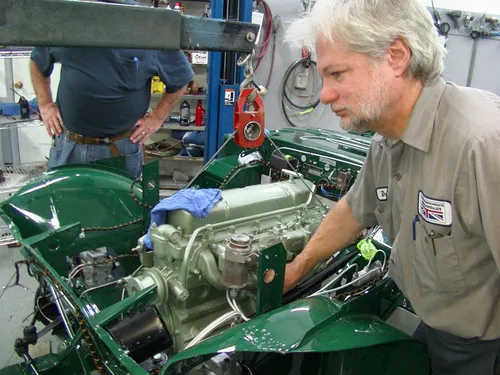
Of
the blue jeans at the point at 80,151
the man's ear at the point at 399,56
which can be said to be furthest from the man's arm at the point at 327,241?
the blue jeans at the point at 80,151

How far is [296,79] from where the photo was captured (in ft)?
21.5

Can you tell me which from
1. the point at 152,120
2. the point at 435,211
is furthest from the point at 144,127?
the point at 435,211

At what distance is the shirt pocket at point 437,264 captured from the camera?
1.40 meters

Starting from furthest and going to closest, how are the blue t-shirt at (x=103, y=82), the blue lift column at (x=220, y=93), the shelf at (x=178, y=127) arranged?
the shelf at (x=178, y=127), the blue lift column at (x=220, y=93), the blue t-shirt at (x=103, y=82)

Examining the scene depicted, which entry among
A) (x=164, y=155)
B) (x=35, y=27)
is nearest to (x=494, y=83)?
(x=164, y=155)

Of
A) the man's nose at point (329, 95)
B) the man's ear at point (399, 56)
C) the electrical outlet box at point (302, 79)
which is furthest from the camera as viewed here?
the electrical outlet box at point (302, 79)

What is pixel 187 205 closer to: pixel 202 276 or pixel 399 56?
pixel 202 276

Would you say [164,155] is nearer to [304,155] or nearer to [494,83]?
[304,155]

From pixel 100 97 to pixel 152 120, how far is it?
0.45 m

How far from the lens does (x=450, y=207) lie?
1342 mm

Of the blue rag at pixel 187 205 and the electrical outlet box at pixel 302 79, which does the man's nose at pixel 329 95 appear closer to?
the blue rag at pixel 187 205

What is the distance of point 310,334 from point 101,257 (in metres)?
1.16

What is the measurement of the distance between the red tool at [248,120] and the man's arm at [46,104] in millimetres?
1713

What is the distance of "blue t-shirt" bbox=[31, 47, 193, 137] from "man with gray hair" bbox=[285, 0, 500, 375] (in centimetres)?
158
